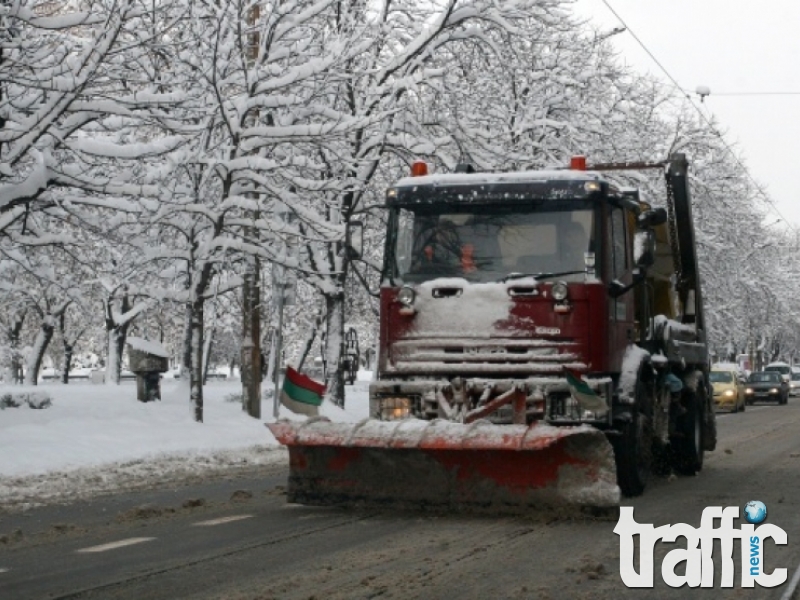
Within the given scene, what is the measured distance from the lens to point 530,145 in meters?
28.0

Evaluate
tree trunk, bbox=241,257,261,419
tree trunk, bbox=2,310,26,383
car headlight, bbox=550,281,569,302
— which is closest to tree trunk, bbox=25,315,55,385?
tree trunk, bbox=2,310,26,383

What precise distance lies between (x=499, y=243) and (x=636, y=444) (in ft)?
7.48

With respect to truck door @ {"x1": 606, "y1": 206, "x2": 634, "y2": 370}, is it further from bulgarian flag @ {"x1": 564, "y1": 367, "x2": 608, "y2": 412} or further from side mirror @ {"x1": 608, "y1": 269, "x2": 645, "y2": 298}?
bulgarian flag @ {"x1": 564, "y1": 367, "x2": 608, "y2": 412}

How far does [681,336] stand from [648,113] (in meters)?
25.3

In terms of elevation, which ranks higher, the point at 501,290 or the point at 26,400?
the point at 501,290

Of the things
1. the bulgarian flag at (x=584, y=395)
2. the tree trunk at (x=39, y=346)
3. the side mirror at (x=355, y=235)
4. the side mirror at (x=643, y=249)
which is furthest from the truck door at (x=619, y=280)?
the tree trunk at (x=39, y=346)

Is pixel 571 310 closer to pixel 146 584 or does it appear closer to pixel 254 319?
pixel 146 584

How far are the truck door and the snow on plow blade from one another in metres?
1.65

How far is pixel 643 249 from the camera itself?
12.6 meters

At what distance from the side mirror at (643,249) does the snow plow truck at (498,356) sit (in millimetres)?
13

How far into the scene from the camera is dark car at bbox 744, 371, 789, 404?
53469 millimetres

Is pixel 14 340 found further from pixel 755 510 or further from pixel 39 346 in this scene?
pixel 755 510

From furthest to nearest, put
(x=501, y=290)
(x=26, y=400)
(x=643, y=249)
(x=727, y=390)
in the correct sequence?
(x=727, y=390), (x=26, y=400), (x=643, y=249), (x=501, y=290)

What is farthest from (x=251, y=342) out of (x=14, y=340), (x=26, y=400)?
(x=14, y=340)
